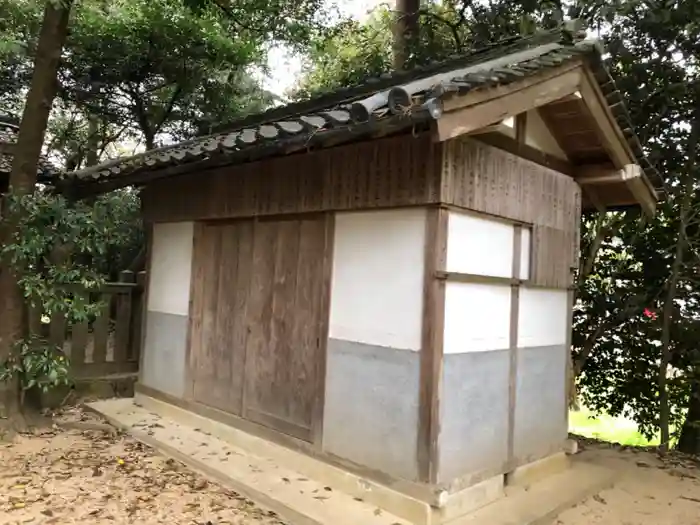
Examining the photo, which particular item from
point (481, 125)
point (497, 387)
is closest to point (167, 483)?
point (497, 387)

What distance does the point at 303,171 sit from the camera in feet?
17.3

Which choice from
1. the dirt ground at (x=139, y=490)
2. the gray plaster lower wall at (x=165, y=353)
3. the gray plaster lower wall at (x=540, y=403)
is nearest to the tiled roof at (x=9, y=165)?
the gray plaster lower wall at (x=165, y=353)

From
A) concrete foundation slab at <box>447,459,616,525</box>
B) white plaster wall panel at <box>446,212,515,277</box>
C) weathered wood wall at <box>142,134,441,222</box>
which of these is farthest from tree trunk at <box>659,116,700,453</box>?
weathered wood wall at <box>142,134,441,222</box>

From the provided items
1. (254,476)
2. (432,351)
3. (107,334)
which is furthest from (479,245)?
(107,334)

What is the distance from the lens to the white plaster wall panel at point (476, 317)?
429 centimetres

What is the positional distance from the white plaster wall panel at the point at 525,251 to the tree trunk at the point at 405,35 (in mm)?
5804

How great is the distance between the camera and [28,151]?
598cm

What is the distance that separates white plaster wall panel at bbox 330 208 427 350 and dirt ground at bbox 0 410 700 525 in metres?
1.65

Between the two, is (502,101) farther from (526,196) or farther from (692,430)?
(692,430)

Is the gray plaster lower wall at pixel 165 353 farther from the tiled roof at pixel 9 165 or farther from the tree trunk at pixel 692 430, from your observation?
the tree trunk at pixel 692 430

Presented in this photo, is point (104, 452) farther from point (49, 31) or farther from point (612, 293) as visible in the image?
point (612, 293)

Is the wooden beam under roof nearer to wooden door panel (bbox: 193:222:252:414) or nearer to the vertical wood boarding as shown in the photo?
the vertical wood boarding

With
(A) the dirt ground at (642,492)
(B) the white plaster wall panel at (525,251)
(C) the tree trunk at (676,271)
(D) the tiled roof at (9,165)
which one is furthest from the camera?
(D) the tiled roof at (9,165)

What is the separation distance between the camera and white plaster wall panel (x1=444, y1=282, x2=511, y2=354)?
429cm
